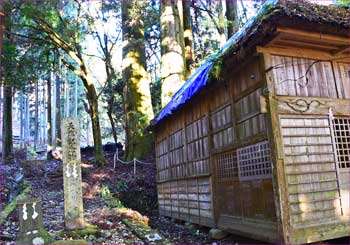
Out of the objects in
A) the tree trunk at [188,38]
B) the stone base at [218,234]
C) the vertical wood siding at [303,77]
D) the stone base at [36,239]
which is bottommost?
the stone base at [218,234]

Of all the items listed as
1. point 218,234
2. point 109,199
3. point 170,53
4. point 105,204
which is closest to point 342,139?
point 218,234

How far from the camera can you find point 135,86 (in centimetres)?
1873

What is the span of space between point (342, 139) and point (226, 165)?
2620mm

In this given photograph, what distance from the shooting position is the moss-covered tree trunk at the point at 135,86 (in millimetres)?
18031

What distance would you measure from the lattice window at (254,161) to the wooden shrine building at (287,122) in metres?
0.02

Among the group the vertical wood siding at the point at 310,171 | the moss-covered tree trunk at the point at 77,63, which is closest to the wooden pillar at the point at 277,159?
the vertical wood siding at the point at 310,171

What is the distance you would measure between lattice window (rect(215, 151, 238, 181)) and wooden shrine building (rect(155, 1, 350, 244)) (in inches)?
1.6

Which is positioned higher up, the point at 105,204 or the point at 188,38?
the point at 188,38

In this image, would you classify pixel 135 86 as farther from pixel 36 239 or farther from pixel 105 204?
pixel 36 239

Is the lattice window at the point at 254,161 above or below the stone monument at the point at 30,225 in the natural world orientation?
above

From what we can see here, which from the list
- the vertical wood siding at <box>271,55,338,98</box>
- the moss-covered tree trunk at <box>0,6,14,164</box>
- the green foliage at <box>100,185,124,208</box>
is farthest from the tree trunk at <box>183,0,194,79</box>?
the vertical wood siding at <box>271,55,338,98</box>

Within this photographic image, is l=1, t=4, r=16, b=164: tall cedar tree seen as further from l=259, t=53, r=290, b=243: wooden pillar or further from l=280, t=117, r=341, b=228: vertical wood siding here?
l=280, t=117, r=341, b=228: vertical wood siding

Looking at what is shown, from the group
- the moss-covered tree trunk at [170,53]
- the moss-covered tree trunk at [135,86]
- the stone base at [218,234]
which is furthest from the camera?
the moss-covered tree trunk at [135,86]

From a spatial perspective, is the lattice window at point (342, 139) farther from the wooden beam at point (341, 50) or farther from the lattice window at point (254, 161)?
the lattice window at point (254, 161)
